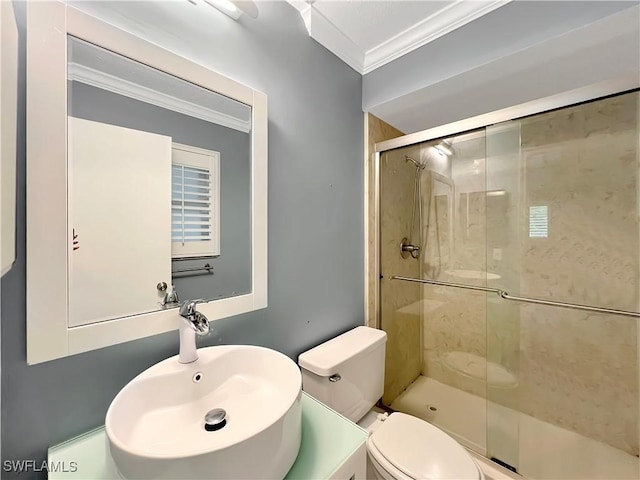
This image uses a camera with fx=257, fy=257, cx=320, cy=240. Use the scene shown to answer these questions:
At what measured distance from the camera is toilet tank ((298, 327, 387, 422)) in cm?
115

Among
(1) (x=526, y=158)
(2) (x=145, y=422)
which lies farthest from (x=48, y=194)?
(1) (x=526, y=158)

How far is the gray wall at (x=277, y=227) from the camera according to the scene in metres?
0.64

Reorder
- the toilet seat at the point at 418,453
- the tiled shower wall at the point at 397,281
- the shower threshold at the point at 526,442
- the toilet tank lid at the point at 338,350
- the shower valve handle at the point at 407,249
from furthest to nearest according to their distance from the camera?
1. the shower valve handle at the point at 407,249
2. the tiled shower wall at the point at 397,281
3. the shower threshold at the point at 526,442
4. the toilet tank lid at the point at 338,350
5. the toilet seat at the point at 418,453

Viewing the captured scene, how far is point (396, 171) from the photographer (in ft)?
5.91

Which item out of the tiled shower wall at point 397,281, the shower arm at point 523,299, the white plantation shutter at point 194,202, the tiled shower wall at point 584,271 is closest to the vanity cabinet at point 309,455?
the white plantation shutter at point 194,202

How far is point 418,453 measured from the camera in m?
1.04

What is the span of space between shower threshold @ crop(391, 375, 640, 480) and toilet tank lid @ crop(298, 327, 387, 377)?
727 mm

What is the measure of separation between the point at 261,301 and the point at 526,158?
5.77 ft

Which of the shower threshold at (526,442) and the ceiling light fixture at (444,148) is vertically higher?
the ceiling light fixture at (444,148)

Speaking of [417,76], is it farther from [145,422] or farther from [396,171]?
[145,422]

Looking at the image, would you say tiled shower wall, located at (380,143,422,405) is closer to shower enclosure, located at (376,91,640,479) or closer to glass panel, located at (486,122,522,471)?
shower enclosure, located at (376,91,640,479)

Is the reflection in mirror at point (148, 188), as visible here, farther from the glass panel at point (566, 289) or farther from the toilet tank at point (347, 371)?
the glass panel at point (566, 289)

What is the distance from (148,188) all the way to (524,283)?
2.14m

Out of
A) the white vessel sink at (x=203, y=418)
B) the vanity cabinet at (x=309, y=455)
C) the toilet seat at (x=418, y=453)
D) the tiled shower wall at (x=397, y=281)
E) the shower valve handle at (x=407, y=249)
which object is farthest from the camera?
the shower valve handle at (x=407, y=249)
